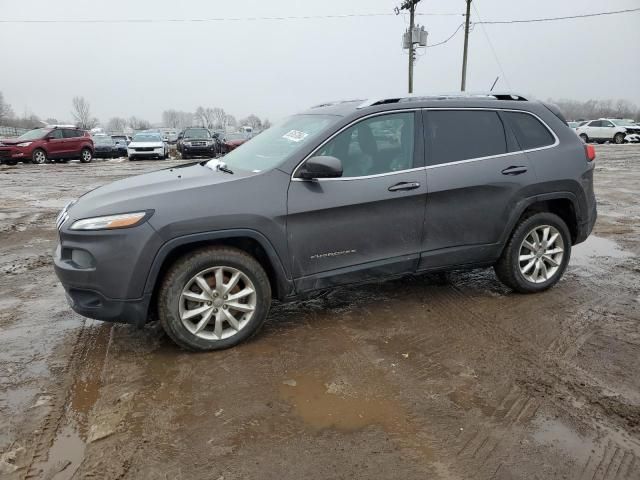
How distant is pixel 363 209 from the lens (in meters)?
3.77

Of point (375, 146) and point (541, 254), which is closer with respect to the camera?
point (375, 146)

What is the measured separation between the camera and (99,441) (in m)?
2.62

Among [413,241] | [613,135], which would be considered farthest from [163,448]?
[613,135]

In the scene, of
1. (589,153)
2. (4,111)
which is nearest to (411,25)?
(589,153)

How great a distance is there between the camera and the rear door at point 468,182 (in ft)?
13.4

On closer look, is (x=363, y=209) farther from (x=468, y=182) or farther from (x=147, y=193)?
(x=147, y=193)

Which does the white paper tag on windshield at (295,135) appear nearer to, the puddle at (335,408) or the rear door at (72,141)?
the puddle at (335,408)

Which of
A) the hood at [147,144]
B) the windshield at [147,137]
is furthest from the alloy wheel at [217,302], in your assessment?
the windshield at [147,137]

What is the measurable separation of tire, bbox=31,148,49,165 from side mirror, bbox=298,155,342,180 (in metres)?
22.6

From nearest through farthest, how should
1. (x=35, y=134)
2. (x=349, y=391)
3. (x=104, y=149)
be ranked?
(x=349, y=391)
(x=35, y=134)
(x=104, y=149)

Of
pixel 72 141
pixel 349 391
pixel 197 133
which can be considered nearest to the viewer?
pixel 349 391

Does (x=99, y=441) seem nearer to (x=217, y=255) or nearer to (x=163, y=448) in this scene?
(x=163, y=448)

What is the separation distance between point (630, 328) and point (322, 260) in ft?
8.21

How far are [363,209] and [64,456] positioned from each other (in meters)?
2.47
